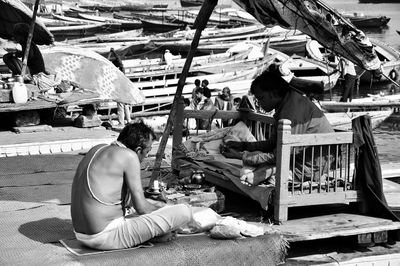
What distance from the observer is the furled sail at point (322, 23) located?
6625 millimetres

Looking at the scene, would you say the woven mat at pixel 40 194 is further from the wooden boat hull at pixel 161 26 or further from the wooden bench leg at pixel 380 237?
the wooden boat hull at pixel 161 26

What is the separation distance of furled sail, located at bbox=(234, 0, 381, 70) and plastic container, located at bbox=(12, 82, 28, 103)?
6038 mm

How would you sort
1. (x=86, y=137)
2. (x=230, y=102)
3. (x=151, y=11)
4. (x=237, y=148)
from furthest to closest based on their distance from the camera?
(x=151, y=11)
(x=230, y=102)
(x=86, y=137)
(x=237, y=148)

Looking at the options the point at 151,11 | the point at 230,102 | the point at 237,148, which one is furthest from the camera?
the point at 151,11

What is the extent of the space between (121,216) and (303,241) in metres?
2.15

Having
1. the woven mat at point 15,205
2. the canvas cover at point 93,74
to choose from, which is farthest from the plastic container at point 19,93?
the woven mat at point 15,205

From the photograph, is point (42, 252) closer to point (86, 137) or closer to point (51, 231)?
point (51, 231)

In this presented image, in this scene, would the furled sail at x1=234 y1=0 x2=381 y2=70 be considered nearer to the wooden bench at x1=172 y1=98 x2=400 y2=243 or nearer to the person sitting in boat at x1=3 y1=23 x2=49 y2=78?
the wooden bench at x1=172 y1=98 x2=400 y2=243

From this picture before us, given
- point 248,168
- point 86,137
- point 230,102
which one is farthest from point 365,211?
point 230,102

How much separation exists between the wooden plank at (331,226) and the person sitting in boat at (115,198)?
4.20 ft

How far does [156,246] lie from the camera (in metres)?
5.60

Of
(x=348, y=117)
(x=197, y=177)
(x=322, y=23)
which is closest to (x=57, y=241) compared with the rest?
(x=197, y=177)

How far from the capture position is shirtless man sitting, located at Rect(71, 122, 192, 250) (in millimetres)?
5262

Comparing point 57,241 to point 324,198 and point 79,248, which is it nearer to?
point 79,248
